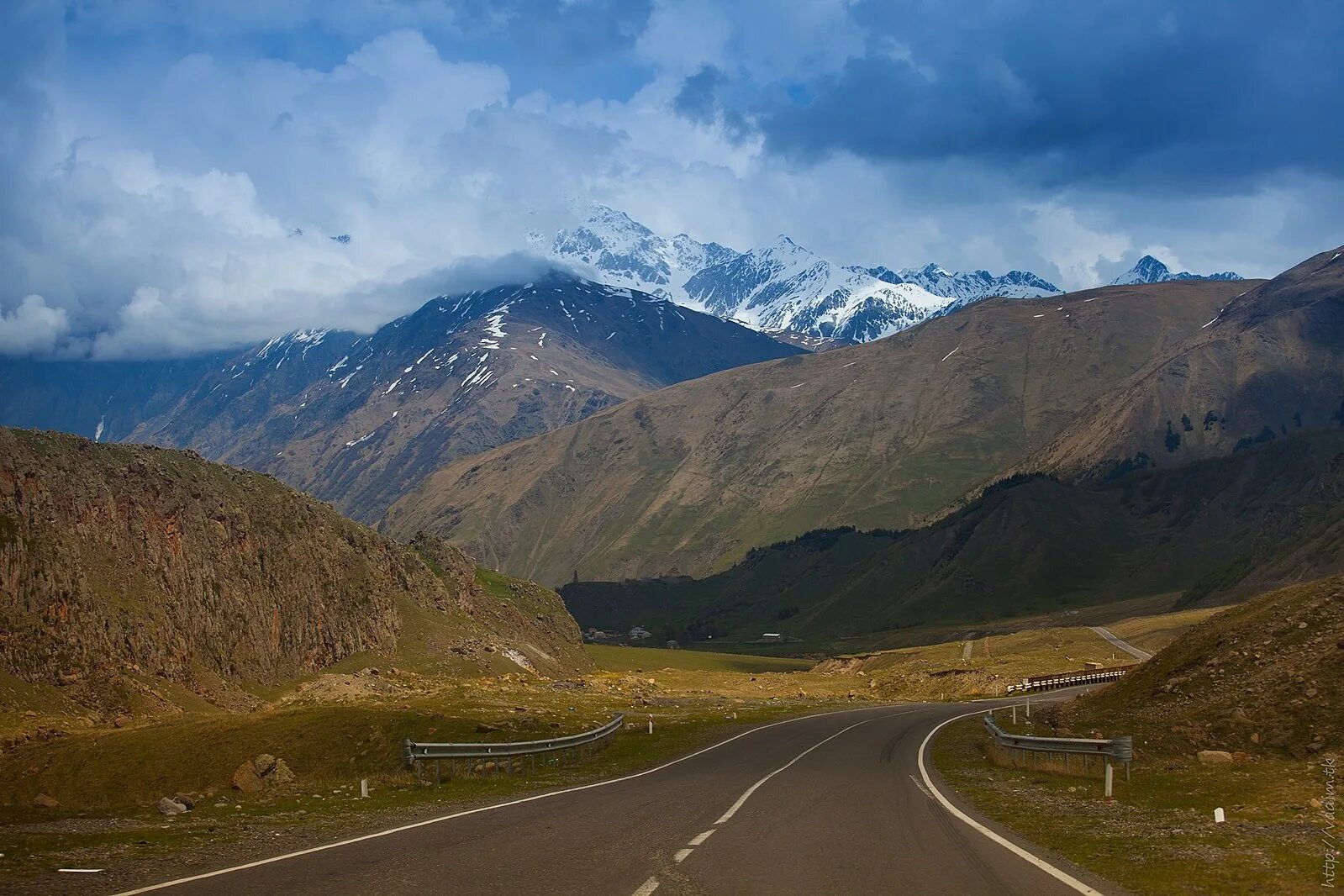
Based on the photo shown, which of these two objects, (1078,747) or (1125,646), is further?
(1125,646)

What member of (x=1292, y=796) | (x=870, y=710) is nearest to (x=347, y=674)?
(x=870, y=710)

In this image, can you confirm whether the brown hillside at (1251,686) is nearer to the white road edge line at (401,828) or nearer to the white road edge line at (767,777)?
the white road edge line at (767,777)

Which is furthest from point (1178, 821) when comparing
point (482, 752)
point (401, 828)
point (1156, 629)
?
point (1156, 629)

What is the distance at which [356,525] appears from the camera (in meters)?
100

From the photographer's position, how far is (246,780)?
3244cm

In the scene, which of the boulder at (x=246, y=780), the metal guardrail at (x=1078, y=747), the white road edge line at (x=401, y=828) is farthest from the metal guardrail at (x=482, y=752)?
the metal guardrail at (x=1078, y=747)

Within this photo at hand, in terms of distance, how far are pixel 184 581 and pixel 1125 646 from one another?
316 feet

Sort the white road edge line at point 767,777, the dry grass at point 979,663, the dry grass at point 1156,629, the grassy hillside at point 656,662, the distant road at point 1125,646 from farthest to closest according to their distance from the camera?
the grassy hillside at point 656,662, the dry grass at point 1156,629, the distant road at point 1125,646, the dry grass at point 979,663, the white road edge line at point 767,777

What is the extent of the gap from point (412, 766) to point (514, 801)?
5.71m

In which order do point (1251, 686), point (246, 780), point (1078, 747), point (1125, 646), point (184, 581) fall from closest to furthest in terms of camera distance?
point (1078, 747)
point (246, 780)
point (1251, 686)
point (184, 581)
point (1125, 646)

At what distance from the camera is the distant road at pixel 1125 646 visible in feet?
373

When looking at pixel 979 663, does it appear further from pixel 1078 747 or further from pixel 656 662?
pixel 1078 747

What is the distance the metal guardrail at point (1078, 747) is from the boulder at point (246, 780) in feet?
68.8

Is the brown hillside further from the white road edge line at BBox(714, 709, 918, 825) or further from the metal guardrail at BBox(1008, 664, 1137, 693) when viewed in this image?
the metal guardrail at BBox(1008, 664, 1137, 693)
